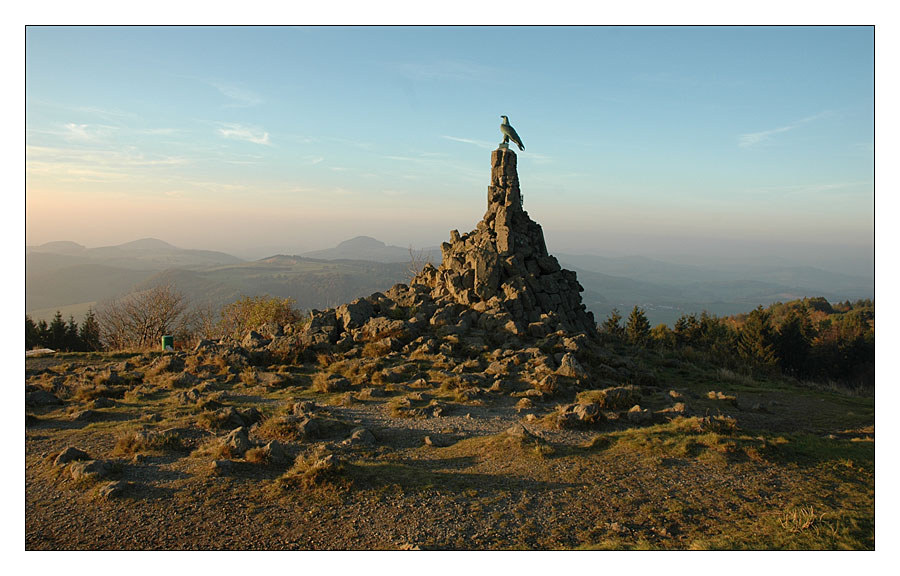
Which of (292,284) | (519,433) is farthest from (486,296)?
(292,284)

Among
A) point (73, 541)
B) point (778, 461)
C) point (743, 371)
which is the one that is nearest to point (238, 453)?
point (73, 541)

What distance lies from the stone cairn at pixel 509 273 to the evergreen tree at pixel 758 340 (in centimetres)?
2830

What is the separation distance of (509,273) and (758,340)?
36312mm

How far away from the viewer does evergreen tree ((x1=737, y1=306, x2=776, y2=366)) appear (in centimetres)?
4991

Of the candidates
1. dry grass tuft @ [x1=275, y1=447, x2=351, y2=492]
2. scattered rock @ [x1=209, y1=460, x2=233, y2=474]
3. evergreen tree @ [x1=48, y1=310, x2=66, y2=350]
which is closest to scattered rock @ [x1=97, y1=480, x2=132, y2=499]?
scattered rock @ [x1=209, y1=460, x2=233, y2=474]

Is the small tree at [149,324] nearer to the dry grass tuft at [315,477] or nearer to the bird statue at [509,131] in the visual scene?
the bird statue at [509,131]

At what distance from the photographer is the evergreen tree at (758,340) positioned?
1965 inches

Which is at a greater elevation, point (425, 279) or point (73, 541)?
point (425, 279)

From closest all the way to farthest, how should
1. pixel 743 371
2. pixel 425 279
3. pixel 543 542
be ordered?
1. pixel 543 542
2. pixel 743 371
3. pixel 425 279

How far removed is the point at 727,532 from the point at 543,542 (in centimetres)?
Answer: 330

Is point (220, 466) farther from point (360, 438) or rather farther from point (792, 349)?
point (792, 349)

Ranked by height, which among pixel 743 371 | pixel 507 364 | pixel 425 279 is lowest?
pixel 743 371

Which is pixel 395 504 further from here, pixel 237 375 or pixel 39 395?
pixel 39 395

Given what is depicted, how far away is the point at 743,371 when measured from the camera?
29.8 meters
